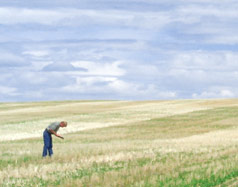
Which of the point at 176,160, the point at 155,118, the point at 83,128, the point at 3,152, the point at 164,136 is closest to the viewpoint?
the point at 176,160

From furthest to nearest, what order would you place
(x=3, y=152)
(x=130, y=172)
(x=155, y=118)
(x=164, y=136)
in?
(x=155, y=118) → (x=164, y=136) → (x=3, y=152) → (x=130, y=172)

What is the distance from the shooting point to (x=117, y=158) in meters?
21.3

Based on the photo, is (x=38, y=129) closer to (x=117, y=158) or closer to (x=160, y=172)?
(x=117, y=158)

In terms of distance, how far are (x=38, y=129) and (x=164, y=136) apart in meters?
13.8

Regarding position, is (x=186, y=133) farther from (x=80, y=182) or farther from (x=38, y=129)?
(x=80, y=182)

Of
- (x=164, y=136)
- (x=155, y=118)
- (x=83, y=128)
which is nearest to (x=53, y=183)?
(x=164, y=136)

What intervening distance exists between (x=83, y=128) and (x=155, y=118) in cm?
1114

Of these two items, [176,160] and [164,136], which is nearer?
[176,160]

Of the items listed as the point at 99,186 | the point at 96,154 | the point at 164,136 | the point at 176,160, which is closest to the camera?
the point at 99,186

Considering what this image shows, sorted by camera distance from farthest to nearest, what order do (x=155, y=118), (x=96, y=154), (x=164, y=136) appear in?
(x=155, y=118)
(x=164, y=136)
(x=96, y=154)

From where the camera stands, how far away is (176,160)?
2019 centimetres

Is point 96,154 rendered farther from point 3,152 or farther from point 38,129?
point 38,129

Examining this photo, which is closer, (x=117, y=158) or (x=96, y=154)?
(x=117, y=158)

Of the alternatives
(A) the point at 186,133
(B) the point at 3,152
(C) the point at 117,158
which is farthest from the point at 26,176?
(A) the point at 186,133
